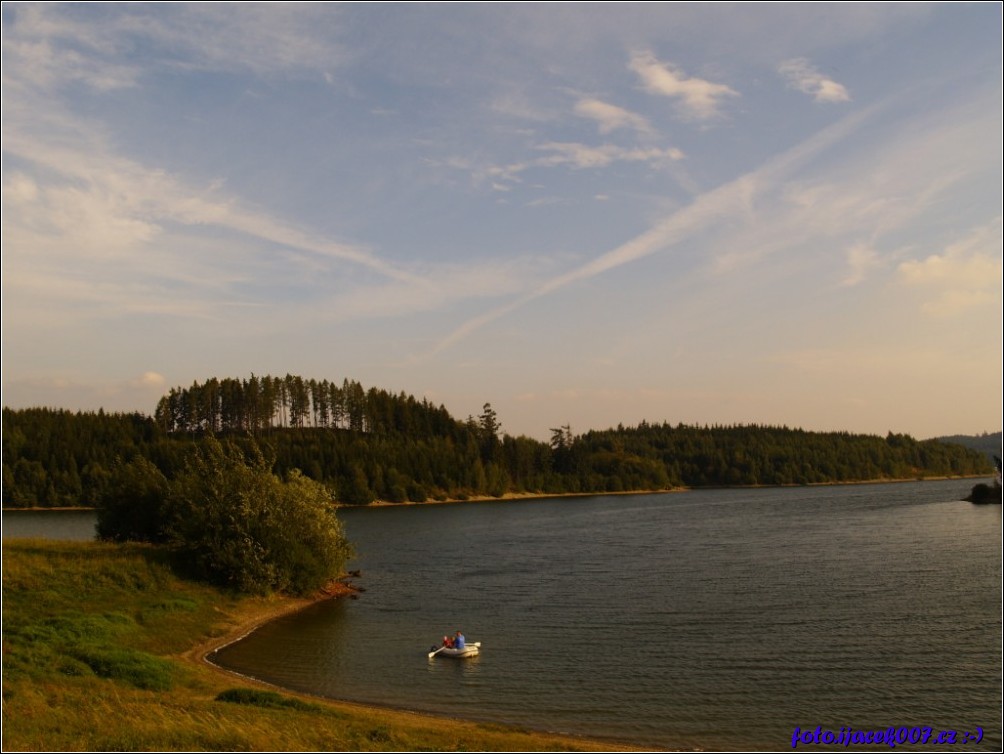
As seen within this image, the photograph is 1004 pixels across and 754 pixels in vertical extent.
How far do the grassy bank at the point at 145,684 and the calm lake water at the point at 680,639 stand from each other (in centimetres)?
432

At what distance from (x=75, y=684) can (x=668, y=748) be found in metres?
26.2

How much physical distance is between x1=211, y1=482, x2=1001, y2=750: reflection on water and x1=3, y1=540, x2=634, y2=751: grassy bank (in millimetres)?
4632

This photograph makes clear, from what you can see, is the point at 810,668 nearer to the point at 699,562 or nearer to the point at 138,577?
the point at 699,562

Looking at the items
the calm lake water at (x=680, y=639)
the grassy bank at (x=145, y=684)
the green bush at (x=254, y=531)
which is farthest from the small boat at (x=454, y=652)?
the green bush at (x=254, y=531)

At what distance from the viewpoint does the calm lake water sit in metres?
37.7

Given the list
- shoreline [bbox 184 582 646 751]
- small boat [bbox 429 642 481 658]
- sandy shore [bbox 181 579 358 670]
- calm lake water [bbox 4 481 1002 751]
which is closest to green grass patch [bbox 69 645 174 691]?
shoreline [bbox 184 582 646 751]

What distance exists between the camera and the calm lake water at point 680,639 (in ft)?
124

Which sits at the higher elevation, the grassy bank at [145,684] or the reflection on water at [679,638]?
the grassy bank at [145,684]

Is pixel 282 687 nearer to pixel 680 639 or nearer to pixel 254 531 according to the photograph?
pixel 254 531

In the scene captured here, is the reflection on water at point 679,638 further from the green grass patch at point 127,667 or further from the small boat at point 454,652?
the green grass patch at point 127,667

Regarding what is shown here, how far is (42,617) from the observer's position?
4716 cm

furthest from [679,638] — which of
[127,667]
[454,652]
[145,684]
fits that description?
[127,667]

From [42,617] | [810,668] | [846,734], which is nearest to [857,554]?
[810,668]

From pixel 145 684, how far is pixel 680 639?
33.4m
